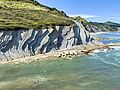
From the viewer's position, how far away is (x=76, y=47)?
11381cm

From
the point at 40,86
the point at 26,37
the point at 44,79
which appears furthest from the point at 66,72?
the point at 26,37

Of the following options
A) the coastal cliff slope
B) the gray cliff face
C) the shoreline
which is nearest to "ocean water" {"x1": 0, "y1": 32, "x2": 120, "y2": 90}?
the shoreline

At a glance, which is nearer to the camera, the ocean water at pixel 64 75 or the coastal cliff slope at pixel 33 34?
the ocean water at pixel 64 75

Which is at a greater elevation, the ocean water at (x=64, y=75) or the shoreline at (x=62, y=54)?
the shoreline at (x=62, y=54)

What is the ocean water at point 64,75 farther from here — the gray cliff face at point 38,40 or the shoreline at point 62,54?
the gray cliff face at point 38,40

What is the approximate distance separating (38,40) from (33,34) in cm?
285

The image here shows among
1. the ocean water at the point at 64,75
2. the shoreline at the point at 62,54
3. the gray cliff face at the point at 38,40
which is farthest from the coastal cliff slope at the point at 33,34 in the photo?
the ocean water at the point at 64,75

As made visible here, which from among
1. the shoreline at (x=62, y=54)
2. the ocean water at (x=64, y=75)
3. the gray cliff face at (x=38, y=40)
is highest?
the gray cliff face at (x=38, y=40)

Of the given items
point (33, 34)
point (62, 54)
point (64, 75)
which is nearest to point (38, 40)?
point (33, 34)

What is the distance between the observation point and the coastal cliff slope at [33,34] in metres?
96.2

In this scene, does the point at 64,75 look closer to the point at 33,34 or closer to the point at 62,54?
the point at 62,54

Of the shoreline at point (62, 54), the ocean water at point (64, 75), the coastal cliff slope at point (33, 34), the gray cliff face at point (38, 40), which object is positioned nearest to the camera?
the ocean water at point (64, 75)

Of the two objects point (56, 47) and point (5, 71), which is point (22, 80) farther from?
point (56, 47)

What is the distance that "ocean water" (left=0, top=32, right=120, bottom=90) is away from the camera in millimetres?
55406
